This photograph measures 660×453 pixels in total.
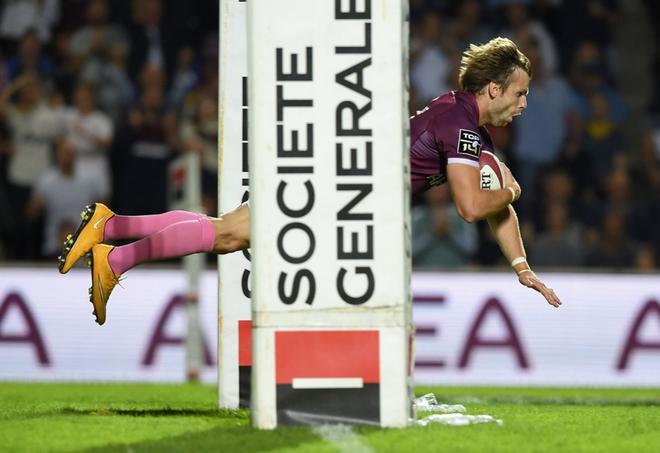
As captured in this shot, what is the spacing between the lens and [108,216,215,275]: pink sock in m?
7.44

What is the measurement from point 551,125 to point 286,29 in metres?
10.2

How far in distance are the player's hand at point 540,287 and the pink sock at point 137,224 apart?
1.80m

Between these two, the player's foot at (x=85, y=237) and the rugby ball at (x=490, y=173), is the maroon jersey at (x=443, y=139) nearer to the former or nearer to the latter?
the rugby ball at (x=490, y=173)

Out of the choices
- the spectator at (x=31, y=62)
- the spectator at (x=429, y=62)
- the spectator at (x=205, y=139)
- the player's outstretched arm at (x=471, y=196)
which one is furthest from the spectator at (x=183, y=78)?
the player's outstretched arm at (x=471, y=196)

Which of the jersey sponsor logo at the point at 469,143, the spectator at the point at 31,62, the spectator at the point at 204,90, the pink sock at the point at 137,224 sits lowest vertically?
the pink sock at the point at 137,224

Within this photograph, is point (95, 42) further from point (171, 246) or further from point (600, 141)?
point (171, 246)

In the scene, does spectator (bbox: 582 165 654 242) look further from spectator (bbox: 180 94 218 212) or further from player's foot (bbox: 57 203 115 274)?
player's foot (bbox: 57 203 115 274)

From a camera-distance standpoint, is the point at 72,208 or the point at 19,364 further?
the point at 72,208

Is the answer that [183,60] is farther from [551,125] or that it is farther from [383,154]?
[383,154]

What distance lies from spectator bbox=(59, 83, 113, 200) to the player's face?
7744 mm

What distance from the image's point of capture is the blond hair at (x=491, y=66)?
25.6ft

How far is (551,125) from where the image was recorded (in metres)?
16.2

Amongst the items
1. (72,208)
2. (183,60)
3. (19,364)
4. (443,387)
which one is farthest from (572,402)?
(183,60)

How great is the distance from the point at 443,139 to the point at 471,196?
1.30 ft
